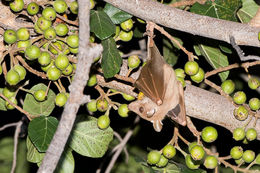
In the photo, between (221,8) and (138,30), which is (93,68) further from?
(221,8)

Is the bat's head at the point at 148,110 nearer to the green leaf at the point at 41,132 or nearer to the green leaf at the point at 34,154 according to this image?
the green leaf at the point at 41,132

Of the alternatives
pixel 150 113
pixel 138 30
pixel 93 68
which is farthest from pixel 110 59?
pixel 138 30

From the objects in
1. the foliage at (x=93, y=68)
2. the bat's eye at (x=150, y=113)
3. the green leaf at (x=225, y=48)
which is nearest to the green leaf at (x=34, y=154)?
the foliage at (x=93, y=68)

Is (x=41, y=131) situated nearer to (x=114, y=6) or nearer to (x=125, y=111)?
(x=125, y=111)

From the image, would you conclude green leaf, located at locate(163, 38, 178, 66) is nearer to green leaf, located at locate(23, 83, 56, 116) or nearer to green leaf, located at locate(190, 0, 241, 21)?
green leaf, located at locate(190, 0, 241, 21)

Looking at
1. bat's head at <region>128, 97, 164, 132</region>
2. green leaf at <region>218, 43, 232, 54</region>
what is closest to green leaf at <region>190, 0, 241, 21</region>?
green leaf at <region>218, 43, 232, 54</region>

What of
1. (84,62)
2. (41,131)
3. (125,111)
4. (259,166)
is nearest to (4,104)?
(41,131)
